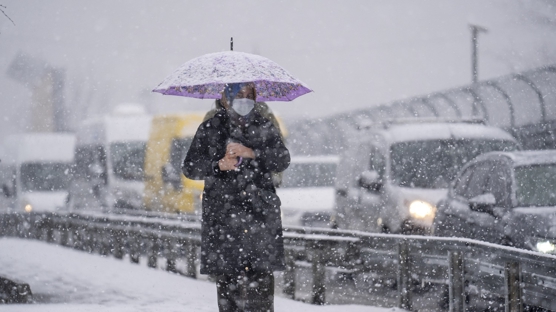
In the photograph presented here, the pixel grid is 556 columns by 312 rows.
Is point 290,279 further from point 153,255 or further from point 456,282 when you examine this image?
point 153,255

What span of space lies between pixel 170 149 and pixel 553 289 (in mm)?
10300

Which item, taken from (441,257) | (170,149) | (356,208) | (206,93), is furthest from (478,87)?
(206,93)

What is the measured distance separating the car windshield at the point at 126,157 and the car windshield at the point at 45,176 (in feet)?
9.58

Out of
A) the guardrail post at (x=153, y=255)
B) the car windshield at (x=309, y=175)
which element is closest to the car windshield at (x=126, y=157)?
the car windshield at (x=309, y=175)

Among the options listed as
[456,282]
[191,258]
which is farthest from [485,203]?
[191,258]

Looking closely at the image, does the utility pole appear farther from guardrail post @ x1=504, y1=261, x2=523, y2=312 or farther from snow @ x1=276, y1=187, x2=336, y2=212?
guardrail post @ x1=504, y1=261, x2=523, y2=312

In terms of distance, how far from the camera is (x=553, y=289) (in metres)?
6.09

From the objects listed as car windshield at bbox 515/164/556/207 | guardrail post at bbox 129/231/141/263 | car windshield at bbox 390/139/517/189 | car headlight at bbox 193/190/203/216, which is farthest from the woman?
car headlight at bbox 193/190/203/216

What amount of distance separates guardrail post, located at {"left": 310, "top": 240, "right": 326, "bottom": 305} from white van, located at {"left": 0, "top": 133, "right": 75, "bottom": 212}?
514 inches

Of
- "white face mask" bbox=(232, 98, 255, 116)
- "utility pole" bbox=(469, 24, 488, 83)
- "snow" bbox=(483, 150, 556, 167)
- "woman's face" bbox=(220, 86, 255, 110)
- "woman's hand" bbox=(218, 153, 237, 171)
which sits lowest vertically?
"snow" bbox=(483, 150, 556, 167)

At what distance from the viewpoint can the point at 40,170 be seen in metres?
21.7

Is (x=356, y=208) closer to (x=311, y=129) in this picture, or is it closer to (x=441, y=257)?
(x=441, y=257)

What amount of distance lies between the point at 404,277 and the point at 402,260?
17cm

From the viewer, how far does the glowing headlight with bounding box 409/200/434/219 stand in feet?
32.8
